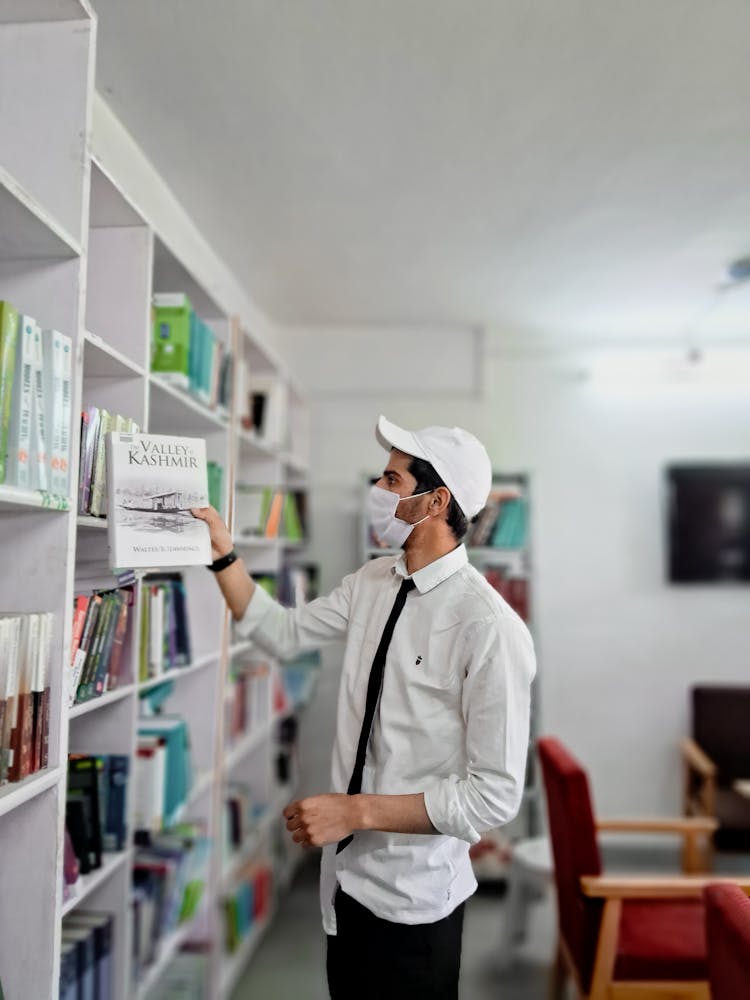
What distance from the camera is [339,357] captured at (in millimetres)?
3492

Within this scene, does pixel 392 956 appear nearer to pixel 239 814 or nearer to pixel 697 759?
pixel 239 814

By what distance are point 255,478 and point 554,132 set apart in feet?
4.45

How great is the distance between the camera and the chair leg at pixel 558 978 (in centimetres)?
255

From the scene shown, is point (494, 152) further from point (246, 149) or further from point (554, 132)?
point (246, 149)

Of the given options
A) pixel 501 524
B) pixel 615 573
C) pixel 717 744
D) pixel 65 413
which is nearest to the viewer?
pixel 65 413

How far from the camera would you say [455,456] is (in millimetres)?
1346

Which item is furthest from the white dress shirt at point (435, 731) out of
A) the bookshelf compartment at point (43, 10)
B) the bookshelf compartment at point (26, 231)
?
the bookshelf compartment at point (43, 10)

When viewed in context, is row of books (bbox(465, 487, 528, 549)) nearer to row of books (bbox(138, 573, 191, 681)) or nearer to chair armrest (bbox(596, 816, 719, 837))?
row of books (bbox(138, 573, 191, 681))

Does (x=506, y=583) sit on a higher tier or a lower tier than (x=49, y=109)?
lower

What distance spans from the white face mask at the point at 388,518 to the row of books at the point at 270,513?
0.30 metres

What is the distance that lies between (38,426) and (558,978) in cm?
240

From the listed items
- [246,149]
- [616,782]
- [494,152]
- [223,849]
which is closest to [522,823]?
[223,849]

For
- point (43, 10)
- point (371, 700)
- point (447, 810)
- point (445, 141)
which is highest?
point (445, 141)

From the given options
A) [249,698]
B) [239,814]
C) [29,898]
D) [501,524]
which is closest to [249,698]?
[249,698]
